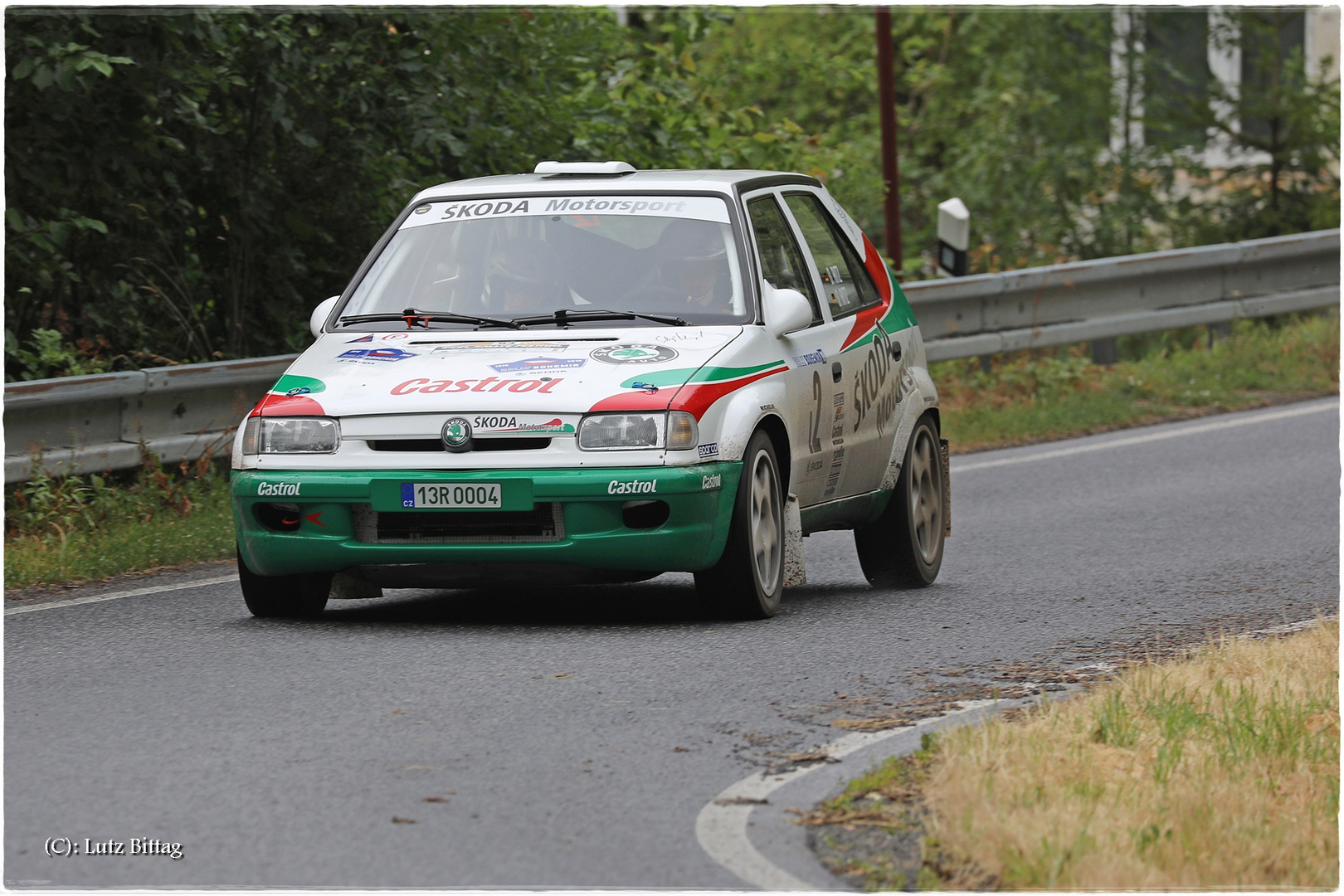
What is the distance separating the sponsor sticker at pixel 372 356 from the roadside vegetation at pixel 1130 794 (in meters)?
2.91

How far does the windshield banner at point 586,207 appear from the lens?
8.53m

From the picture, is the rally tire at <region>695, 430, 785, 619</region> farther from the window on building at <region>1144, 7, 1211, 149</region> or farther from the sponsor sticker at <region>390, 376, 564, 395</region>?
the window on building at <region>1144, 7, 1211, 149</region>

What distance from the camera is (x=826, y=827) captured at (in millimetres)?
4945

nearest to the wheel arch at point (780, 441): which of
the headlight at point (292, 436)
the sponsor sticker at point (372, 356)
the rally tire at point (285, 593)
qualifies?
the sponsor sticker at point (372, 356)

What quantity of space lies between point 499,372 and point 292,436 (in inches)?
30.2

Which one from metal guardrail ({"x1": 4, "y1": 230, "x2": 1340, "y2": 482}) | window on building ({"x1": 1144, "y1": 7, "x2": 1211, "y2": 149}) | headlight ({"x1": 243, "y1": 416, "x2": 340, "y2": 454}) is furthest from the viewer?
window on building ({"x1": 1144, "y1": 7, "x2": 1211, "y2": 149})

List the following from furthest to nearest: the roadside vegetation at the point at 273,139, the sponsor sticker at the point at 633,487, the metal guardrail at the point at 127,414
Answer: the roadside vegetation at the point at 273,139, the metal guardrail at the point at 127,414, the sponsor sticker at the point at 633,487

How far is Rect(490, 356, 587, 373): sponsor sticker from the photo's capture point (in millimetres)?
7633

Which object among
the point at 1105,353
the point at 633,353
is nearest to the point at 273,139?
the point at 633,353

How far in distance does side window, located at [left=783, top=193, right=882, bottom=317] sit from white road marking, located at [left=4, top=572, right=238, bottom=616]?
278 centimetres

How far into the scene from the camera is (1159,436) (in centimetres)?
1420

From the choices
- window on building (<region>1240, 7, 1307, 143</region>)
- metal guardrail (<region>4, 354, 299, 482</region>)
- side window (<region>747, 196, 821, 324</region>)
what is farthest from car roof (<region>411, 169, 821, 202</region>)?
window on building (<region>1240, 7, 1307, 143</region>)

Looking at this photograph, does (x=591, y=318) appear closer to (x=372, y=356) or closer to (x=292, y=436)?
(x=372, y=356)

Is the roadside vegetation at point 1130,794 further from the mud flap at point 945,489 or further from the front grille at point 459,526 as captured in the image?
the mud flap at point 945,489
